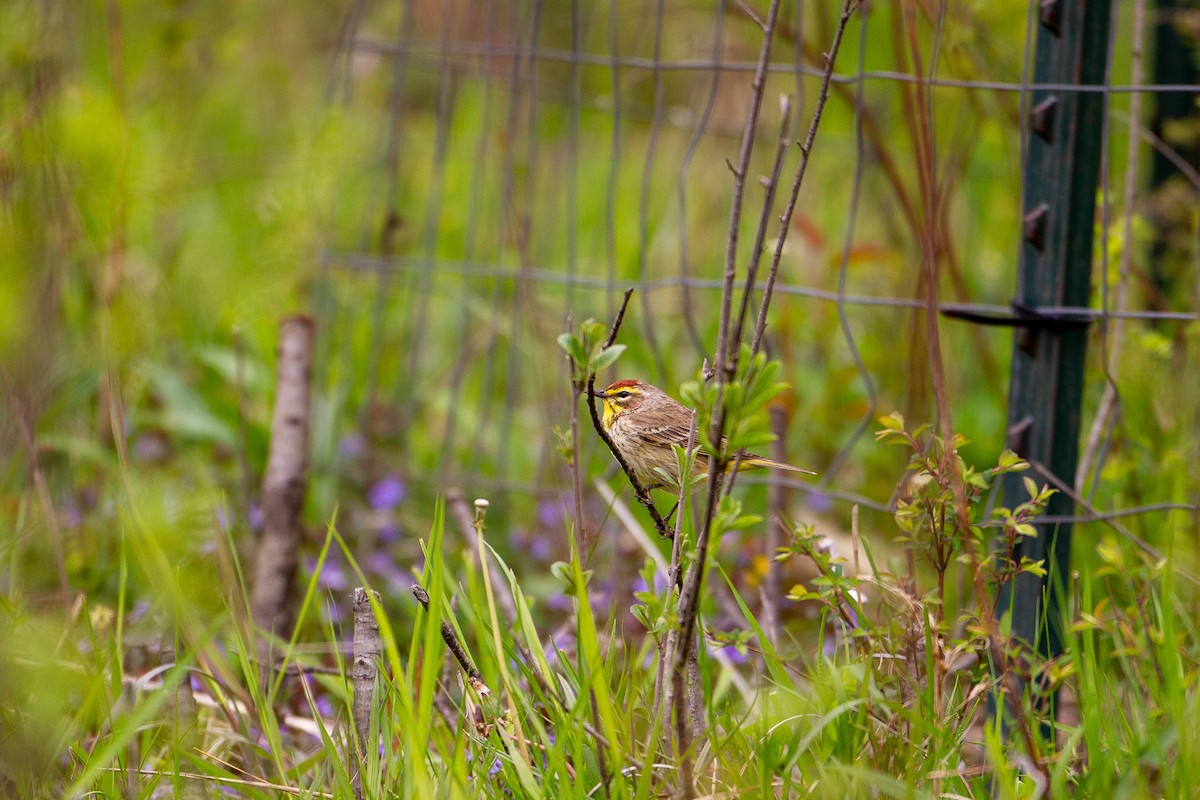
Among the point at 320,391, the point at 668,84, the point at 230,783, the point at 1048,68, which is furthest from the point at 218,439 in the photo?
the point at 668,84

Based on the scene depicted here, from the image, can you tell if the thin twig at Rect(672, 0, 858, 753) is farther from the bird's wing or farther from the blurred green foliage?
the bird's wing

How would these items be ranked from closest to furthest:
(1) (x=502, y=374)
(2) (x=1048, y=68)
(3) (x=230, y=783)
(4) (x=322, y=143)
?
(3) (x=230, y=783) → (2) (x=1048, y=68) → (4) (x=322, y=143) → (1) (x=502, y=374)

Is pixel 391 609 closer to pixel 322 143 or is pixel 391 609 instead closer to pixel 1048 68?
pixel 322 143

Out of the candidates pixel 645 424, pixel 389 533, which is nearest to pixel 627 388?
pixel 645 424

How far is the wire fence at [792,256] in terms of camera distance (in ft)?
8.70

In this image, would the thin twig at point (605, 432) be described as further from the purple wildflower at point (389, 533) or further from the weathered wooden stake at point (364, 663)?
the purple wildflower at point (389, 533)

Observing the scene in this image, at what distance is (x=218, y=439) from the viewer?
382cm

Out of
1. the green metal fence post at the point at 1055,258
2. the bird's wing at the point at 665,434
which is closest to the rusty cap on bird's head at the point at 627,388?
the bird's wing at the point at 665,434

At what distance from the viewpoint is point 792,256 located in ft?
15.8

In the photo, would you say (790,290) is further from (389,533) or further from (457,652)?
(389,533)

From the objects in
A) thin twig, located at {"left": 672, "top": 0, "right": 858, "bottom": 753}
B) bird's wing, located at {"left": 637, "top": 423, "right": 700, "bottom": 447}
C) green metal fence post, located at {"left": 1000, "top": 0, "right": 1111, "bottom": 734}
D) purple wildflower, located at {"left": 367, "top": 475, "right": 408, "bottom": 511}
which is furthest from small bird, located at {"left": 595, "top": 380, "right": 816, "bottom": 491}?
thin twig, located at {"left": 672, "top": 0, "right": 858, "bottom": 753}

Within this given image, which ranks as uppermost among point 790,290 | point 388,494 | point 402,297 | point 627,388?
point 790,290

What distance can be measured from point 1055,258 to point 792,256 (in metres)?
2.72

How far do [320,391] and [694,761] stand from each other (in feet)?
8.80
